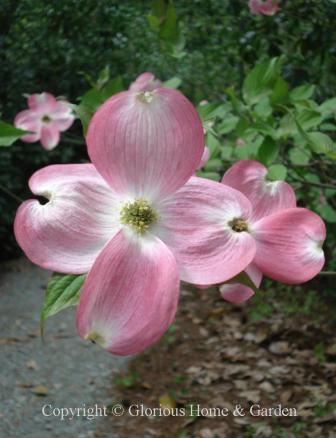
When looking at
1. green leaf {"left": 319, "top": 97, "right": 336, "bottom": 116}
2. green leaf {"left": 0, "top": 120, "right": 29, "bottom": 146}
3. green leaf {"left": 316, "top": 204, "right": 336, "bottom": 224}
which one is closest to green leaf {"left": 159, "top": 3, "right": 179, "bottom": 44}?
green leaf {"left": 319, "top": 97, "right": 336, "bottom": 116}

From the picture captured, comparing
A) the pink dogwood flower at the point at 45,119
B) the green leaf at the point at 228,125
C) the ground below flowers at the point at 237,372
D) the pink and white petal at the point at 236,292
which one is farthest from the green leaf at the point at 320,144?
the ground below flowers at the point at 237,372

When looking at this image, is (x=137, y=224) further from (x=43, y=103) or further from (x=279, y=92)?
(x=43, y=103)

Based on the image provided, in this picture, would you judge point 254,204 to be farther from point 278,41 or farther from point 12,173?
point 12,173

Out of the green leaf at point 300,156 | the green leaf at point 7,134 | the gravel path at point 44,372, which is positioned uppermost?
the green leaf at point 7,134

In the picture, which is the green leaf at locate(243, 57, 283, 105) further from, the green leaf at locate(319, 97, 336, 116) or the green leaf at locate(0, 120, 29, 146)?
the green leaf at locate(0, 120, 29, 146)

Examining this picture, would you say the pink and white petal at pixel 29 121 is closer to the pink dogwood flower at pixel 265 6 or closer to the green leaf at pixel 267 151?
the pink dogwood flower at pixel 265 6

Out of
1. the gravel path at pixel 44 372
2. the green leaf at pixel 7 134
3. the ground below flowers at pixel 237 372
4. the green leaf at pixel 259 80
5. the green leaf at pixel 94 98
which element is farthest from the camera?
the gravel path at pixel 44 372
